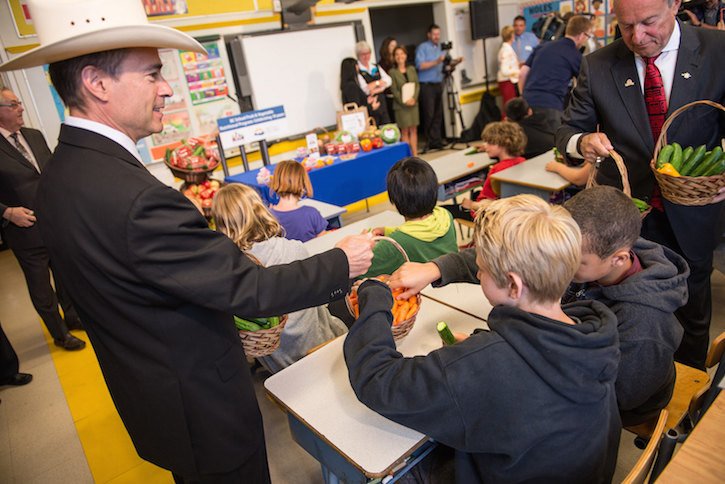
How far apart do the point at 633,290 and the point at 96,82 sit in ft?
4.72

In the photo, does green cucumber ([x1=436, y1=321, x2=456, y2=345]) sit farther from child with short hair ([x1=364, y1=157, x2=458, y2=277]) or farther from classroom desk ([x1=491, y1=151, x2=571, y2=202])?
classroom desk ([x1=491, y1=151, x2=571, y2=202])

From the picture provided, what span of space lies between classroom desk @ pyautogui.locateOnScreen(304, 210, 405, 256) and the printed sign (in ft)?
6.64

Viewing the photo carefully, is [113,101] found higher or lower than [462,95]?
higher

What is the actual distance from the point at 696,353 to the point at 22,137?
4.08m

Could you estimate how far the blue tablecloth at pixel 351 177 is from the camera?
15.0 feet

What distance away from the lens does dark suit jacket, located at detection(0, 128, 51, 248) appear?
2.99 meters

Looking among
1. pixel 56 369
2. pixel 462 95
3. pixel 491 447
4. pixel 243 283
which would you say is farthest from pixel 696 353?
pixel 462 95

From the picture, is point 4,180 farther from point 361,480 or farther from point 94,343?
point 361,480

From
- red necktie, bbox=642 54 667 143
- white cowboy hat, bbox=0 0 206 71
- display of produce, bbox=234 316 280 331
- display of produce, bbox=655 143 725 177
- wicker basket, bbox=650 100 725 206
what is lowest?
display of produce, bbox=234 316 280 331

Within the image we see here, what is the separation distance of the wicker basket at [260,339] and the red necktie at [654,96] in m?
1.67

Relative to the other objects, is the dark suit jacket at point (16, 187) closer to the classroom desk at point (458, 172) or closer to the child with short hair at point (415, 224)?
the child with short hair at point (415, 224)

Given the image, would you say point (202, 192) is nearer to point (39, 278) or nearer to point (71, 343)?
point (39, 278)

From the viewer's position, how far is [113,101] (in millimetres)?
1079

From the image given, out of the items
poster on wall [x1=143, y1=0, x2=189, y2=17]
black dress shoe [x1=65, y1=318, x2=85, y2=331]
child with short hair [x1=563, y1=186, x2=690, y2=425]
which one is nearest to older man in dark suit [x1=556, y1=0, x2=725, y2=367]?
child with short hair [x1=563, y1=186, x2=690, y2=425]
